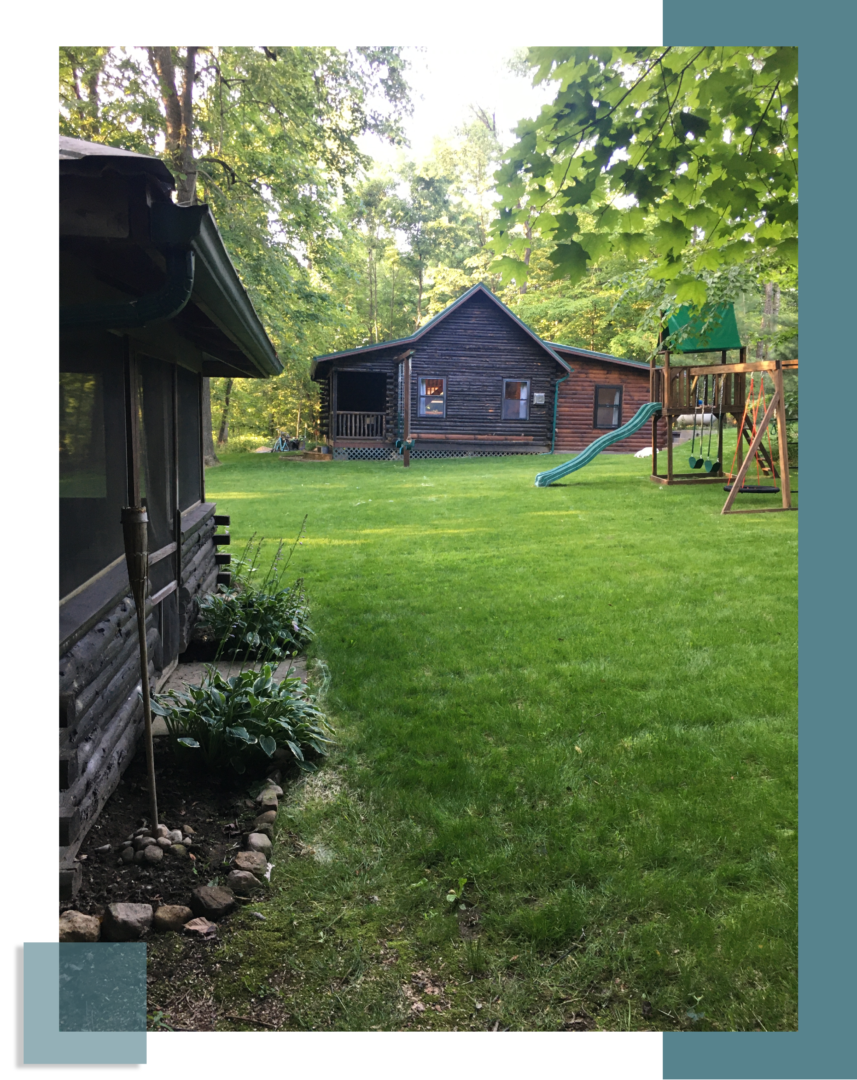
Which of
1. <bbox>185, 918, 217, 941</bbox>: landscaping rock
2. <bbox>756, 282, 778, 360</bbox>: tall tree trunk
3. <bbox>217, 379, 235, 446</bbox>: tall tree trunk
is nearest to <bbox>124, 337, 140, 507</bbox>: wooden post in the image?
<bbox>185, 918, 217, 941</bbox>: landscaping rock

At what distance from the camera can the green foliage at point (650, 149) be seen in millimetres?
3113

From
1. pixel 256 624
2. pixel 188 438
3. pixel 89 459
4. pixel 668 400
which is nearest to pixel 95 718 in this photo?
pixel 89 459

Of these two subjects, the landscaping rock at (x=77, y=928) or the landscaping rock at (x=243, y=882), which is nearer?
the landscaping rock at (x=77, y=928)

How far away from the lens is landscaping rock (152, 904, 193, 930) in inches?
90.4

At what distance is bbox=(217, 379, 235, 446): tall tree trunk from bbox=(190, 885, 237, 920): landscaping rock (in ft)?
90.3

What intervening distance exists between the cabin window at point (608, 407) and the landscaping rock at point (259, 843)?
22871mm

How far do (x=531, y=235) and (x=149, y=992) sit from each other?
374 centimetres

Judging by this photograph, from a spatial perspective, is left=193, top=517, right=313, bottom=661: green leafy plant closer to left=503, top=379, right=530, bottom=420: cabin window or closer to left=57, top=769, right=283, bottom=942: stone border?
left=57, top=769, right=283, bottom=942: stone border

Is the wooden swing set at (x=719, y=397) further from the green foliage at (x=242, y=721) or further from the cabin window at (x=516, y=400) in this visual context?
the green foliage at (x=242, y=721)

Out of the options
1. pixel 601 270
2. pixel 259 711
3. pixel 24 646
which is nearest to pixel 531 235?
pixel 259 711

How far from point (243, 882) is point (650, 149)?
11.1ft

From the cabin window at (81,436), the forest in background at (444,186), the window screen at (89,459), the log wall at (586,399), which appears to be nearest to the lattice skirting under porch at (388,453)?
the log wall at (586,399)

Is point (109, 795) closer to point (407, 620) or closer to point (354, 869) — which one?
point (354, 869)

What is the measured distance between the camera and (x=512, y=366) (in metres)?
22.9
